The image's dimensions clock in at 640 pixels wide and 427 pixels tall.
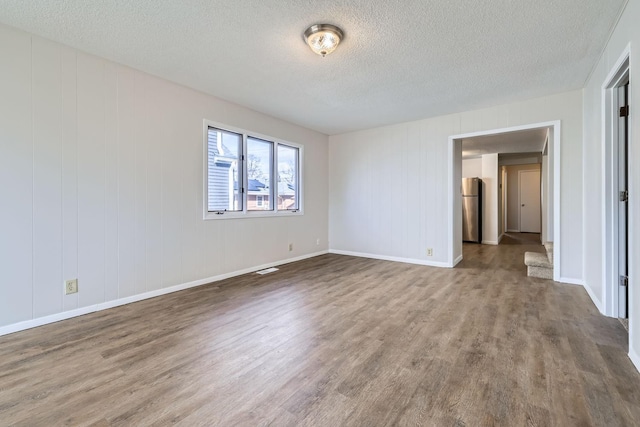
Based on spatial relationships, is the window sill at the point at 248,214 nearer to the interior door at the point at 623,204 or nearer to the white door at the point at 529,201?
the interior door at the point at 623,204

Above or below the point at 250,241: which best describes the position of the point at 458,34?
above

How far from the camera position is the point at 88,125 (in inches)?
109

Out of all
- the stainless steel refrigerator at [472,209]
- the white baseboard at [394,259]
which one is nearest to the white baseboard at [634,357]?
the white baseboard at [394,259]

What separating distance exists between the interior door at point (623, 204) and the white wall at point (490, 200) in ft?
16.3

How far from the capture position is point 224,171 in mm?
4035

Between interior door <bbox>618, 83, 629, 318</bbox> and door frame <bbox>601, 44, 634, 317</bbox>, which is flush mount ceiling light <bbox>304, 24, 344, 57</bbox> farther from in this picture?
interior door <bbox>618, 83, 629, 318</bbox>

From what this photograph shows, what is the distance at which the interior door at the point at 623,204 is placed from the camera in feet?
8.11

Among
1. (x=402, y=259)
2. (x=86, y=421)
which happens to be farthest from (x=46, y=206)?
(x=402, y=259)

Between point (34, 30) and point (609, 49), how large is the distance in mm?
4902

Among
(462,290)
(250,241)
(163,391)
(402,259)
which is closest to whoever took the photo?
(163,391)

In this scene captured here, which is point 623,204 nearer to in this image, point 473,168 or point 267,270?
point 267,270

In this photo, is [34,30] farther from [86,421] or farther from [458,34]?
[458,34]

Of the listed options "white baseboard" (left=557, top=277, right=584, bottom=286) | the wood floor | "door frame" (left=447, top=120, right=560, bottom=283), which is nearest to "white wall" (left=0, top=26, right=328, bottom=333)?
the wood floor

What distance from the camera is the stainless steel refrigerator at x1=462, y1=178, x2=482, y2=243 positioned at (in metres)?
7.39
